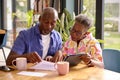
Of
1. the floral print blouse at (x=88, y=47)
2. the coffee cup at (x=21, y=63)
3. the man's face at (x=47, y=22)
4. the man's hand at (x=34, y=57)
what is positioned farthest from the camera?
the man's face at (x=47, y=22)

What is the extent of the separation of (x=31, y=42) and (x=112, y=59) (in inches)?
33.1

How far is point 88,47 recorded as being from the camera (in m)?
2.32

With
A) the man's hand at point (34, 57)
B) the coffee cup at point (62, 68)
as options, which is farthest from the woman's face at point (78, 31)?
the coffee cup at point (62, 68)

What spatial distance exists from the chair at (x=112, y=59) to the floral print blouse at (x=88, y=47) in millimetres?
189

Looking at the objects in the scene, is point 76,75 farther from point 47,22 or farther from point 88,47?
point 47,22

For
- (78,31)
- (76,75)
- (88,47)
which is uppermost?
(78,31)

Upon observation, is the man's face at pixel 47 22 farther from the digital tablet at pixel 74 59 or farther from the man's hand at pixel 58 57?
the digital tablet at pixel 74 59

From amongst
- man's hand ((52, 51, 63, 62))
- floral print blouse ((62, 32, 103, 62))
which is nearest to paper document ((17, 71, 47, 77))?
man's hand ((52, 51, 63, 62))

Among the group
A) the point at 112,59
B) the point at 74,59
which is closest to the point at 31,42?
the point at 74,59

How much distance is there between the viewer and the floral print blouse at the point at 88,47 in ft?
7.41

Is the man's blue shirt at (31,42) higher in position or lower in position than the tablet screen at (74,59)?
higher

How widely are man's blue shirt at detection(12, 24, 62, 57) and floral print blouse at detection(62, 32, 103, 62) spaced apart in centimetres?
19

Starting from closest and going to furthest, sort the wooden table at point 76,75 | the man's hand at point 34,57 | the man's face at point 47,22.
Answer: the wooden table at point 76,75
the man's hand at point 34,57
the man's face at point 47,22

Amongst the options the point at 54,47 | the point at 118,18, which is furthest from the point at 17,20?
the point at 54,47
